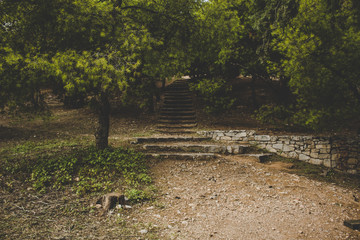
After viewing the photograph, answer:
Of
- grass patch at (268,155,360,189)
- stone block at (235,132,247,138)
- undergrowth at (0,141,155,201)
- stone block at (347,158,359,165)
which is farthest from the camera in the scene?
stone block at (235,132,247,138)

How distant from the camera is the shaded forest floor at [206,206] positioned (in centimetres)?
430

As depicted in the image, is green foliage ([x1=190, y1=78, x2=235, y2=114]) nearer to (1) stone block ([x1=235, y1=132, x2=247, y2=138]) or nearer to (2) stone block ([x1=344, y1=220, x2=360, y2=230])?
(1) stone block ([x1=235, y1=132, x2=247, y2=138])

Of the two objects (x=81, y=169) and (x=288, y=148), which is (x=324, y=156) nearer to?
(x=288, y=148)

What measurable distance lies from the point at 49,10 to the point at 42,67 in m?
2.01

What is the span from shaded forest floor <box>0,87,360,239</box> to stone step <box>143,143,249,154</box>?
2.00 ft

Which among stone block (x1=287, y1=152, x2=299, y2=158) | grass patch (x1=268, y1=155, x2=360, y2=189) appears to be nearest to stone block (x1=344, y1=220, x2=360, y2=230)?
grass patch (x1=268, y1=155, x2=360, y2=189)

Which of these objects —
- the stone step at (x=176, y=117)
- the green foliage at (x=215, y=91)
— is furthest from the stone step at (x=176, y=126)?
the green foliage at (x=215, y=91)

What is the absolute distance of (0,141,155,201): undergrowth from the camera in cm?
579

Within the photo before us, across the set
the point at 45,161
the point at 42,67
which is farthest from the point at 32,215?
the point at 42,67

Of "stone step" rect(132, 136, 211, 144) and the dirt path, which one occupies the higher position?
"stone step" rect(132, 136, 211, 144)

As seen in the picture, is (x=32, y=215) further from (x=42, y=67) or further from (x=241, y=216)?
(x=241, y=216)

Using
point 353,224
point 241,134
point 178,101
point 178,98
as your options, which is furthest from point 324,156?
point 178,98

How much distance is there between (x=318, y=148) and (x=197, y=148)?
204 inches

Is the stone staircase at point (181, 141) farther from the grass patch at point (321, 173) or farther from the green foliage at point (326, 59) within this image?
the green foliage at point (326, 59)
